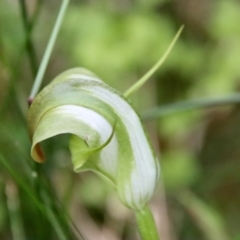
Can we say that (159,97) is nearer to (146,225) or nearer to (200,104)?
(200,104)

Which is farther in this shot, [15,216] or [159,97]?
[159,97]

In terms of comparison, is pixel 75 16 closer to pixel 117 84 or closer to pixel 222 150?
pixel 117 84

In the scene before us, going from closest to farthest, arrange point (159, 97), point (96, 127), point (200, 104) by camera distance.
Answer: point (96, 127) → point (200, 104) → point (159, 97)

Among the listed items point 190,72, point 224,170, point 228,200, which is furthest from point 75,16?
point 228,200

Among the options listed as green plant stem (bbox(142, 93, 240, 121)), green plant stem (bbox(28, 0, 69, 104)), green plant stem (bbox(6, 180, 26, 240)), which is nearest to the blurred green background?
green plant stem (bbox(6, 180, 26, 240))

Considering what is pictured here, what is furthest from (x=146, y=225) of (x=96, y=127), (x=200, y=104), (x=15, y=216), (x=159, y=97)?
(x=159, y=97)

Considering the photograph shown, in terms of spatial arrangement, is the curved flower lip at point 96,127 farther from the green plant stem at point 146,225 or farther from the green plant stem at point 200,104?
the green plant stem at point 200,104

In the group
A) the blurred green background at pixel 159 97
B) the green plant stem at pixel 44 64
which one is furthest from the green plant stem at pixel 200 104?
the blurred green background at pixel 159 97
